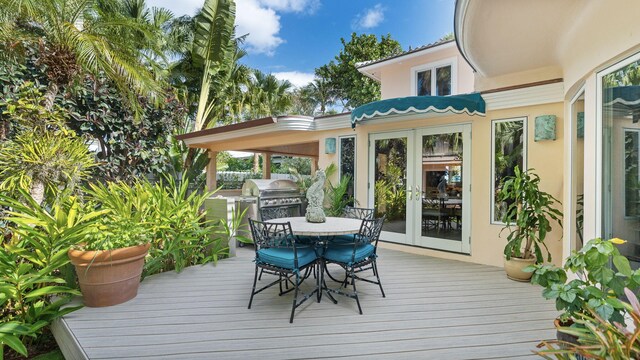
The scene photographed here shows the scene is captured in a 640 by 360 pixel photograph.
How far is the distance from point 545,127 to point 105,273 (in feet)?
22.3

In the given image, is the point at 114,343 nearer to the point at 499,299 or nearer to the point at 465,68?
the point at 499,299

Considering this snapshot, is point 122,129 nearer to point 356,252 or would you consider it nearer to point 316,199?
point 316,199

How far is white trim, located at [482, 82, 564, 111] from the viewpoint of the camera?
15.8 feet

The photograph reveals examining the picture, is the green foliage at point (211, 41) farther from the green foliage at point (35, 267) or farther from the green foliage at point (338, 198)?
the green foliage at point (35, 267)

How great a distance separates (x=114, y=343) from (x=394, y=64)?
9.77 metres

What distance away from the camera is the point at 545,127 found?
490cm

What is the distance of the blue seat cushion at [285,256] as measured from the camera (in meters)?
3.52

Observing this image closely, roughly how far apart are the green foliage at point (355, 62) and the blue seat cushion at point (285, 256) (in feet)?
50.3

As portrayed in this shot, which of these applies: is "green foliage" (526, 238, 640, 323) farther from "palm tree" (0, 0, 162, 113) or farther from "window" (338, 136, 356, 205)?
"palm tree" (0, 0, 162, 113)

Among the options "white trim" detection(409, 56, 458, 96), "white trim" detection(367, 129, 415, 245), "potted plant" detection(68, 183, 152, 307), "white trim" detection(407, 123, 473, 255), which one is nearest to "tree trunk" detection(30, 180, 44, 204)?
"potted plant" detection(68, 183, 152, 307)

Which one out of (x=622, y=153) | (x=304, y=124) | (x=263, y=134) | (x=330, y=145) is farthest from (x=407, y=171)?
(x=263, y=134)

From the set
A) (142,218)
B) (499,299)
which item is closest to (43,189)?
(142,218)

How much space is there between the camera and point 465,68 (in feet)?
27.2

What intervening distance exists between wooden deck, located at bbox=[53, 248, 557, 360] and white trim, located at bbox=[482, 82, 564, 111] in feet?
10.1
